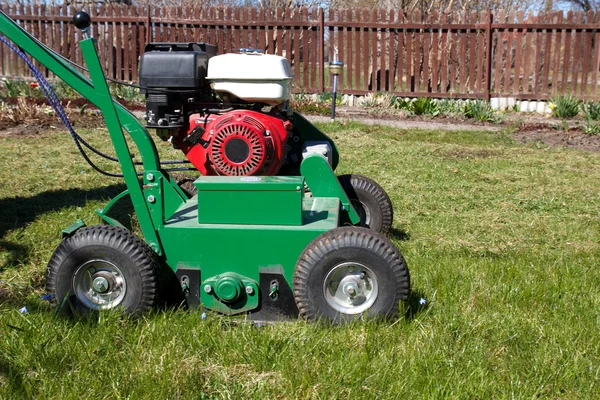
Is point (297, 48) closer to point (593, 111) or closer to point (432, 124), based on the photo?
point (432, 124)

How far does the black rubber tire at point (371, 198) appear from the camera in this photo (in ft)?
15.6

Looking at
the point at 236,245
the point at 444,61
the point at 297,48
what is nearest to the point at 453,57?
the point at 444,61

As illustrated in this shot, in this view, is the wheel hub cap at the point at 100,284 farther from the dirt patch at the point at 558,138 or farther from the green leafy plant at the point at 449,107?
the green leafy plant at the point at 449,107

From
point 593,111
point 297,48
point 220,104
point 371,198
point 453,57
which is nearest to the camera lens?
point 220,104

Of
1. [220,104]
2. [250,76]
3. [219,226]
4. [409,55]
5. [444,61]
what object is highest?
[409,55]

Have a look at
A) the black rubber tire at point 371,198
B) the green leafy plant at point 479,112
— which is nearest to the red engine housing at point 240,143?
the black rubber tire at point 371,198

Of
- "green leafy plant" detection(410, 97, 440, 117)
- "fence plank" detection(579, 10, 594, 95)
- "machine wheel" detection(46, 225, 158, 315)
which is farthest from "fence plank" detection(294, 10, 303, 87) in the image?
"machine wheel" detection(46, 225, 158, 315)

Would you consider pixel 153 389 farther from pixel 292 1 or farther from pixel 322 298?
pixel 292 1

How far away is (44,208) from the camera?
18.6ft

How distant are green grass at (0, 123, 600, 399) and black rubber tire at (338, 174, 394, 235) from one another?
10.7 inches

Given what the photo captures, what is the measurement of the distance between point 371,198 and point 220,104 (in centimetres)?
127

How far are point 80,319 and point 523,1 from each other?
22633 mm

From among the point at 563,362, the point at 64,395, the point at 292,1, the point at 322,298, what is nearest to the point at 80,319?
the point at 64,395

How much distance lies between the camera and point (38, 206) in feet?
18.8
